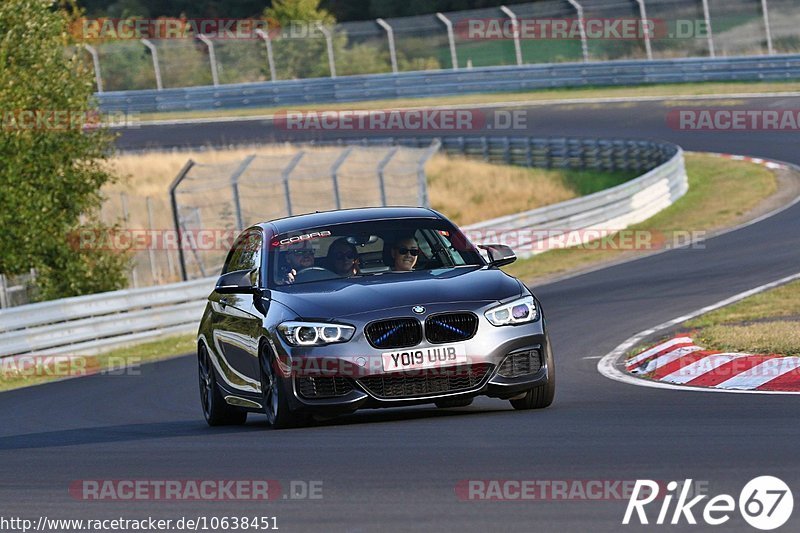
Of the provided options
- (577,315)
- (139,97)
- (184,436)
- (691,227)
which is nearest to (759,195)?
(691,227)

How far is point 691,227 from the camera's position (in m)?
25.7

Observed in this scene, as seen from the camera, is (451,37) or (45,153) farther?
(451,37)

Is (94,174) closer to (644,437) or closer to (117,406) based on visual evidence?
(117,406)

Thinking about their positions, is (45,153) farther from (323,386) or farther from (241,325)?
(323,386)

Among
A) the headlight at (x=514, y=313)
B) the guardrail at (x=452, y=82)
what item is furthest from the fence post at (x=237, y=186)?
the guardrail at (x=452, y=82)

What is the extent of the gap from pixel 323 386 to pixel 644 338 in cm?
585

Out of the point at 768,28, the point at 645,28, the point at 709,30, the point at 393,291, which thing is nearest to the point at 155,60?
the point at 645,28

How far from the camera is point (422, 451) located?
8.12 metres

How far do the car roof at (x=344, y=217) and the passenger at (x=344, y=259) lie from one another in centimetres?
28

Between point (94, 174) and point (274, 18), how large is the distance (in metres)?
46.2

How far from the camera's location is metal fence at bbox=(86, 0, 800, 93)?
45.5 m

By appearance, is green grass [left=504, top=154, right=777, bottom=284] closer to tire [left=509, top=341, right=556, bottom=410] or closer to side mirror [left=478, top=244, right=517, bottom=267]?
side mirror [left=478, top=244, right=517, bottom=267]

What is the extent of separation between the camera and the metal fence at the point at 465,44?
149 ft

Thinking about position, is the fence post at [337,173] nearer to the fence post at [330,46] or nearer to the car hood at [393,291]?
the car hood at [393,291]
